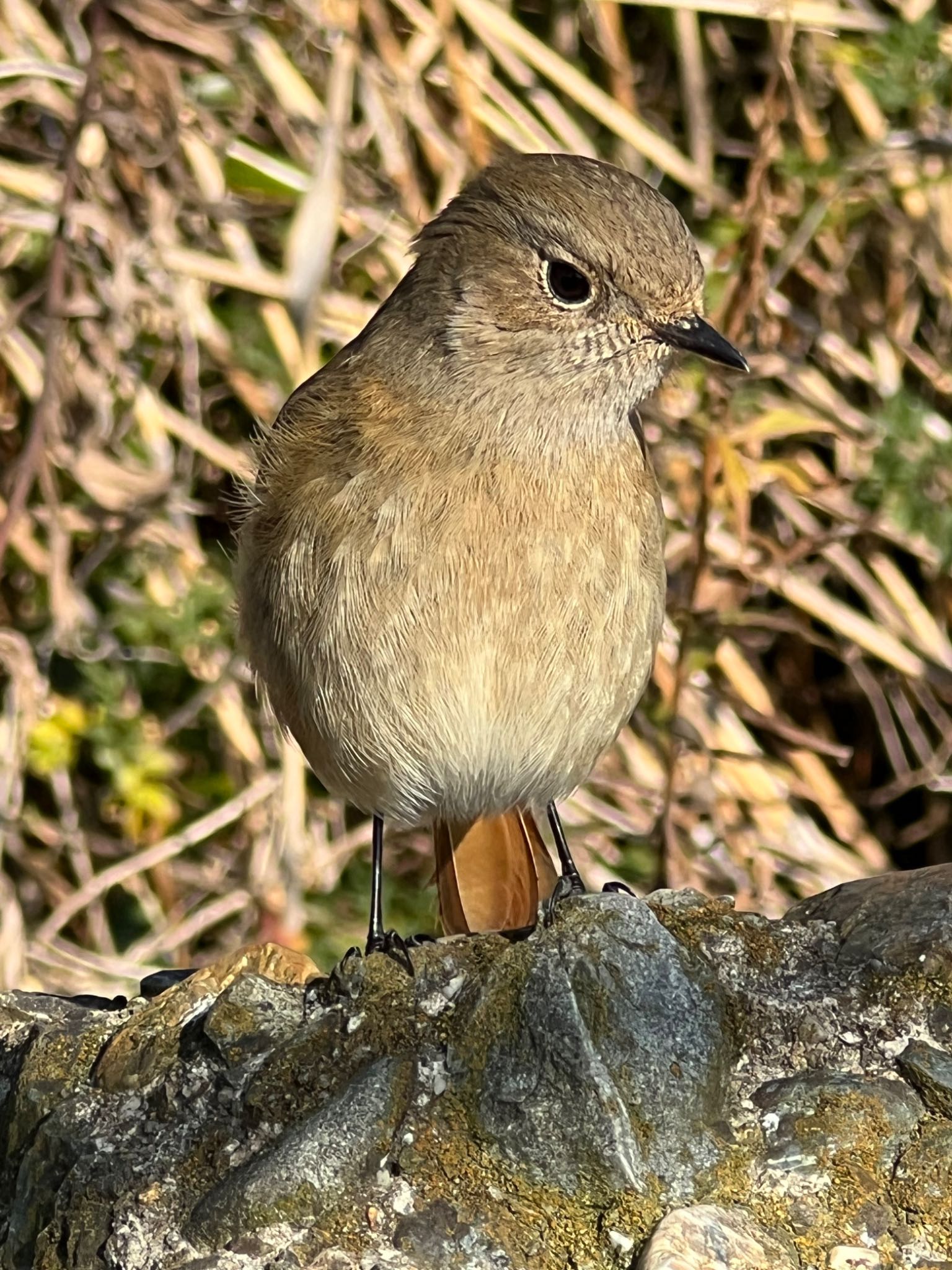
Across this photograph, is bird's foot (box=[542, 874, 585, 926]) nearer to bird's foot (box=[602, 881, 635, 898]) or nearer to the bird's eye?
bird's foot (box=[602, 881, 635, 898])

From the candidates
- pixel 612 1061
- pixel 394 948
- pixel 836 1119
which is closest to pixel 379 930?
pixel 394 948

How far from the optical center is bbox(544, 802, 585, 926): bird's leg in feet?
8.52

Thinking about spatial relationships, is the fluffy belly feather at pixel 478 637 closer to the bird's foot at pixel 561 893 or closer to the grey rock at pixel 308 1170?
the bird's foot at pixel 561 893

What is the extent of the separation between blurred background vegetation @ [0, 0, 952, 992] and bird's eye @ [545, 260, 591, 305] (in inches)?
56.0

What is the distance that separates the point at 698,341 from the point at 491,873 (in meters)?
1.03

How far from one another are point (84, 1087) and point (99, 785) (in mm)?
2363

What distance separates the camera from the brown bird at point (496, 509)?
2.81 metres

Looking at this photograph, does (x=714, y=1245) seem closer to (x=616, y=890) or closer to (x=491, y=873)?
(x=616, y=890)

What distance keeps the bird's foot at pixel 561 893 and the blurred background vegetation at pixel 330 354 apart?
3.80ft

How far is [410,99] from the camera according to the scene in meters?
4.51

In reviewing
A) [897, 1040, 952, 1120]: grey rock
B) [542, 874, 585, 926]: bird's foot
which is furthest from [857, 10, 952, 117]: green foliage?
[897, 1040, 952, 1120]: grey rock

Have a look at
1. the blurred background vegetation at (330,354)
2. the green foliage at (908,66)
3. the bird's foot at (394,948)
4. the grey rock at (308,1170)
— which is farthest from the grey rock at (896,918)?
the green foliage at (908,66)

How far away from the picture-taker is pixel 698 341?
9.23 feet

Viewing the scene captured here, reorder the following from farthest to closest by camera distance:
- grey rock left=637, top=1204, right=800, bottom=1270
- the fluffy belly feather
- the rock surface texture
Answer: the fluffy belly feather, the rock surface texture, grey rock left=637, top=1204, right=800, bottom=1270
